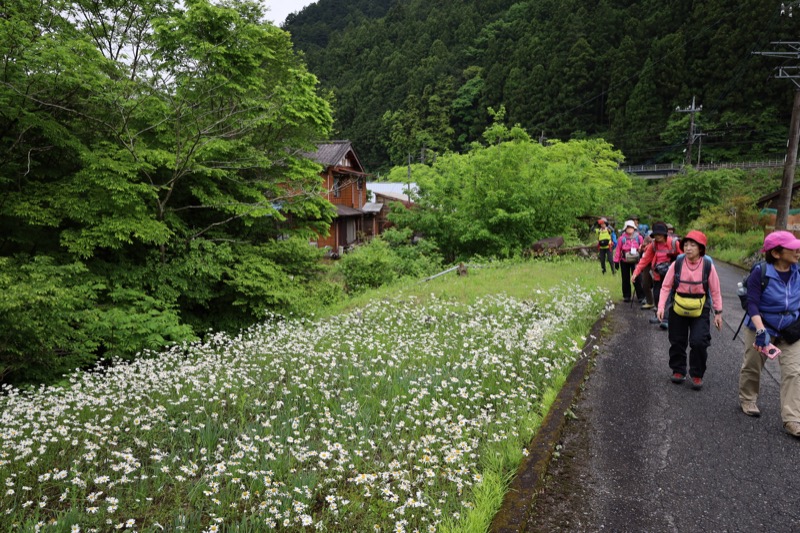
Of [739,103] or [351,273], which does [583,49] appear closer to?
[739,103]

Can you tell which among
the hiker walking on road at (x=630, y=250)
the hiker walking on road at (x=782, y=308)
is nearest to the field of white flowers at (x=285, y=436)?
the hiker walking on road at (x=782, y=308)

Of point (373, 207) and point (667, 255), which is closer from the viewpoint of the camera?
point (667, 255)

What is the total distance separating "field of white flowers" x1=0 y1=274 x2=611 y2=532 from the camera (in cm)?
282

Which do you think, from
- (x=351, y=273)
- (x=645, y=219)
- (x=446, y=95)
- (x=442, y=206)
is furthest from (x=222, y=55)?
(x=446, y=95)

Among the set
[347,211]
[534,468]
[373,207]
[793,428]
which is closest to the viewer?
[534,468]

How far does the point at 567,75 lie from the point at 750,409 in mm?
60447

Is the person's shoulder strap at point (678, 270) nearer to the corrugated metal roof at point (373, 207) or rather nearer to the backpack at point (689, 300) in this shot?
the backpack at point (689, 300)

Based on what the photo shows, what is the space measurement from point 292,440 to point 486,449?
1.54m

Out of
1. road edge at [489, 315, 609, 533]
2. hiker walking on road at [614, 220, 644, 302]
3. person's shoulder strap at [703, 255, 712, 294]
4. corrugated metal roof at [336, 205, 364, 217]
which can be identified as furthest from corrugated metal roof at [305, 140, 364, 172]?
road edge at [489, 315, 609, 533]

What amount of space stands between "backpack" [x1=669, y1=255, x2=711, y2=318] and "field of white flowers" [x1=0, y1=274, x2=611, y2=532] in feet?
4.81

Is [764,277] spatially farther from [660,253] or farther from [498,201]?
[498,201]

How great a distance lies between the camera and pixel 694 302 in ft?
16.0

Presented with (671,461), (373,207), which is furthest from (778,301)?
(373,207)

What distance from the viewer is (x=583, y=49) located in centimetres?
5550
